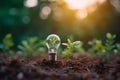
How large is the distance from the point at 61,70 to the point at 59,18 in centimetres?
1008

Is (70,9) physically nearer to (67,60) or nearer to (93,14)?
(93,14)

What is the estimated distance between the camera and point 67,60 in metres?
4.19

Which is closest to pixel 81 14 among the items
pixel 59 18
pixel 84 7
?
pixel 84 7

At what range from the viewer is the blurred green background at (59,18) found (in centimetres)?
1280

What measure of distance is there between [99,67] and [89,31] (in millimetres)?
8889

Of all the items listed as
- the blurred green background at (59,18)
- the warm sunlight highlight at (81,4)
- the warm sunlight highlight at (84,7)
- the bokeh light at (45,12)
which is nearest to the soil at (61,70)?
the blurred green background at (59,18)

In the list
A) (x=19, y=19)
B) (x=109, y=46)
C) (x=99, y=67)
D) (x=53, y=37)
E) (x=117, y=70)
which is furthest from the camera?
(x=19, y=19)

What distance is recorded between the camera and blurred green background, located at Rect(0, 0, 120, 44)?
12.8 meters

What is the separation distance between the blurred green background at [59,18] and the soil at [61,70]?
8328 millimetres

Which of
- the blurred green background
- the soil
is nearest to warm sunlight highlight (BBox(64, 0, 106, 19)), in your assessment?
the blurred green background

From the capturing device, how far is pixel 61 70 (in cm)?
360

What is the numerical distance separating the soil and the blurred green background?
833 cm

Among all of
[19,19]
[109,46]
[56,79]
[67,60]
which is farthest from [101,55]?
[19,19]

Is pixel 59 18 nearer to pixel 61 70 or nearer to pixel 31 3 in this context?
pixel 31 3
